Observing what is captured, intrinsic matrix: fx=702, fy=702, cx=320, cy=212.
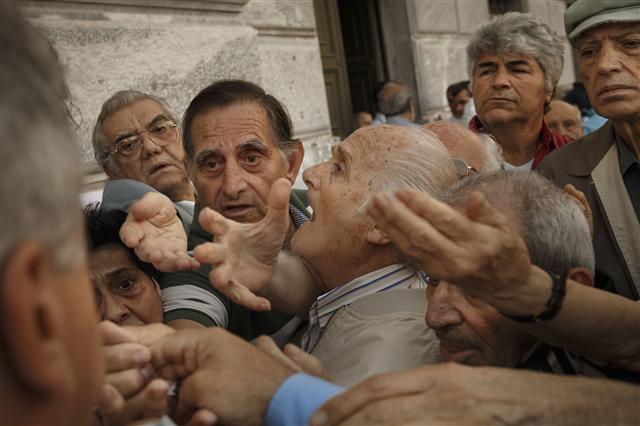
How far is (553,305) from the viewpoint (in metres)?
1.37

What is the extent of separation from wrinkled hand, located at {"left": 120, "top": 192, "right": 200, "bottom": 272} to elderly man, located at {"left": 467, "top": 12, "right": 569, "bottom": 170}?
223cm

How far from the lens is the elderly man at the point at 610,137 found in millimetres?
2488

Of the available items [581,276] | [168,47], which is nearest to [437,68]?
[168,47]

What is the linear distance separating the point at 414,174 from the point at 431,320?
53cm

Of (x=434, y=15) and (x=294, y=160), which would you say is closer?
(x=294, y=160)

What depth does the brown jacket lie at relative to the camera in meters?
2.38

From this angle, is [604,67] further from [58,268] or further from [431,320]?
[58,268]

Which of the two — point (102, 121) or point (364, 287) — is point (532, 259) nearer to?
point (364, 287)

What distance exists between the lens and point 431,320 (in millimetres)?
1622

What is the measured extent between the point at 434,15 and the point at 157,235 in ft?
23.6

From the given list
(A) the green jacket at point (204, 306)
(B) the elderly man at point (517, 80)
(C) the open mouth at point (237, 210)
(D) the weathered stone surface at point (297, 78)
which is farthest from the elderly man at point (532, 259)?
(D) the weathered stone surface at point (297, 78)

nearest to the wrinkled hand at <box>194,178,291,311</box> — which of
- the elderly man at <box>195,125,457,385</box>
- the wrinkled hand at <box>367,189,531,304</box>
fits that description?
the elderly man at <box>195,125,457,385</box>

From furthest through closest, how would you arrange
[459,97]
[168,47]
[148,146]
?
[459,97], [168,47], [148,146]

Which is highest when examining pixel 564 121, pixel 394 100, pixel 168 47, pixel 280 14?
pixel 280 14
